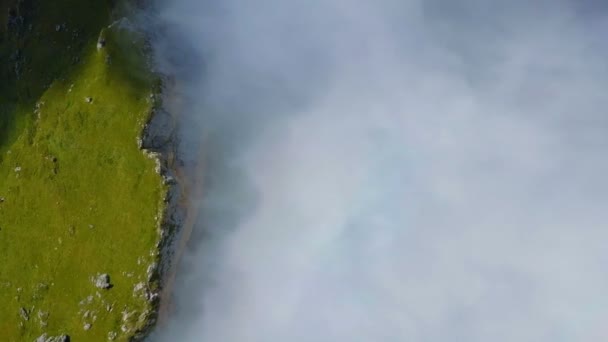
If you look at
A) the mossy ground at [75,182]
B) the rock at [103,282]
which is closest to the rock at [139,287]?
the mossy ground at [75,182]

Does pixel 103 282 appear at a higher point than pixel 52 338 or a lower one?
higher

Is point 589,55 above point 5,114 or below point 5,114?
above

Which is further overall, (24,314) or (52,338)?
(24,314)

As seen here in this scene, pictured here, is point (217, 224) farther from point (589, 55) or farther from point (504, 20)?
point (589, 55)

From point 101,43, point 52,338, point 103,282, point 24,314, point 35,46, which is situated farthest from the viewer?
point 35,46

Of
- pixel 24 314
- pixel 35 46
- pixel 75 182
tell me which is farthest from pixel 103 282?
pixel 35 46

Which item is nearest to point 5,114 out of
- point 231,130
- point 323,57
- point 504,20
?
point 231,130

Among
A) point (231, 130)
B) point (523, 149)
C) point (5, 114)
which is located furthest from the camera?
point (5, 114)

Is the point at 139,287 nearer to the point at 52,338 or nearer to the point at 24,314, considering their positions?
the point at 52,338

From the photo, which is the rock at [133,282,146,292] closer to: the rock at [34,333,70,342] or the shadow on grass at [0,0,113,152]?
the rock at [34,333,70,342]
